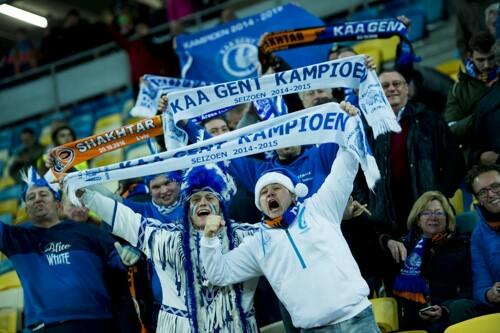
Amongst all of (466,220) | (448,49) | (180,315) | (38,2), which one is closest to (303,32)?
(466,220)

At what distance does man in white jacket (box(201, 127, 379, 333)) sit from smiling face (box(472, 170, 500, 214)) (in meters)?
0.94

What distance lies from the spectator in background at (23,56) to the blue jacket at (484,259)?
9.30 meters

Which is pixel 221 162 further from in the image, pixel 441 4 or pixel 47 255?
pixel 441 4

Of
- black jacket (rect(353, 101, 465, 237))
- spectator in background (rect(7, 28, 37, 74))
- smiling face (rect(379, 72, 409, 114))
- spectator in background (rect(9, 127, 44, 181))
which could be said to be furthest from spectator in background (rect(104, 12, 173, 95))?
black jacket (rect(353, 101, 465, 237))

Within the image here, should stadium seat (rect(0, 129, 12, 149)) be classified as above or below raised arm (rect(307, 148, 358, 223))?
above

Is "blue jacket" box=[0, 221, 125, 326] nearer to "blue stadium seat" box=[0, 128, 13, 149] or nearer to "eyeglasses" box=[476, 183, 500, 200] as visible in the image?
"eyeglasses" box=[476, 183, 500, 200]

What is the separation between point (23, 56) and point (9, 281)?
692cm

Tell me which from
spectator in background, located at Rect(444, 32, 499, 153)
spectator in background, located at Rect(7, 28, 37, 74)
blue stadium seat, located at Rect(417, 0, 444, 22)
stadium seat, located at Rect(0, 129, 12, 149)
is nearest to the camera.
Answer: spectator in background, located at Rect(444, 32, 499, 153)

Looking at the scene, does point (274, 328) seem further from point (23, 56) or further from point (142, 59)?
point (23, 56)

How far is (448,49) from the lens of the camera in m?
8.73

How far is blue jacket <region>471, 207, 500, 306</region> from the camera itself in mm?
4398

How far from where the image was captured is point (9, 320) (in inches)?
226

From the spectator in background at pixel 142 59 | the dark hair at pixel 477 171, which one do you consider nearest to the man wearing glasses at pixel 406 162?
the dark hair at pixel 477 171

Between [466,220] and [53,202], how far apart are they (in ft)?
8.90
